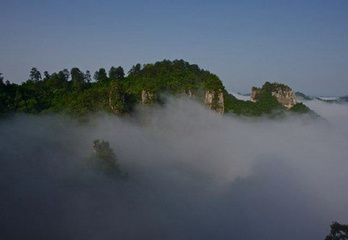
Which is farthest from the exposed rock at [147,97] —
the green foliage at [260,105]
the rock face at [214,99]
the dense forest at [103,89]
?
the green foliage at [260,105]

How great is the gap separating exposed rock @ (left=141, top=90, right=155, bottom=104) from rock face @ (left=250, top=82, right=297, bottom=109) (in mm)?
61875

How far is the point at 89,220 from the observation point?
31.7 metres

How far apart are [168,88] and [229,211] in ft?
91.1

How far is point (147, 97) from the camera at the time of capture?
6109cm

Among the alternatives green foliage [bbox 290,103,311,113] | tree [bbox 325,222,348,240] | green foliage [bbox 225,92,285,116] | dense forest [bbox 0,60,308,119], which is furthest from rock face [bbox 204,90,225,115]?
green foliage [bbox 290,103,311,113]

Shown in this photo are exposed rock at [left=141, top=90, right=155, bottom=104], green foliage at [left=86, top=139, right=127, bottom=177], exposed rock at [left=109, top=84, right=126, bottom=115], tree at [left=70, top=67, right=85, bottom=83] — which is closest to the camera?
green foliage at [left=86, top=139, right=127, bottom=177]

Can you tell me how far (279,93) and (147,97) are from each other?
64.7 m

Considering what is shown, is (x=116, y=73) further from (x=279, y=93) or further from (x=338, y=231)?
(x=338, y=231)

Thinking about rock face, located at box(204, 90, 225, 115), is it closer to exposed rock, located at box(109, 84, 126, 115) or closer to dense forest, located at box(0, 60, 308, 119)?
dense forest, located at box(0, 60, 308, 119)

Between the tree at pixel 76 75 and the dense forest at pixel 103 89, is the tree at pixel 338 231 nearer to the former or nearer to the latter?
the dense forest at pixel 103 89

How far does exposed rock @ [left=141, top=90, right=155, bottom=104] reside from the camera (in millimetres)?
60969

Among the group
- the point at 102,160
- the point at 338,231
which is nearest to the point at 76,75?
the point at 102,160

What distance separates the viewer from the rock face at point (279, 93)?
4422 inches

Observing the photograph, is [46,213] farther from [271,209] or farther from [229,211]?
[271,209]
